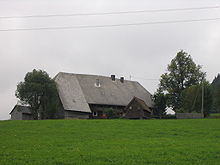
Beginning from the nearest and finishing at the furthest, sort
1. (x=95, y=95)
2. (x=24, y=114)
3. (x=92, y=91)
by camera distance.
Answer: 1. (x=24, y=114)
2. (x=95, y=95)
3. (x=92, y=91)

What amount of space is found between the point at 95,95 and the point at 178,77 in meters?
16.7

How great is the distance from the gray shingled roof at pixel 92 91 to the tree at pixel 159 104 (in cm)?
436

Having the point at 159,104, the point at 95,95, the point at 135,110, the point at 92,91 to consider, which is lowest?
the point at 135,110

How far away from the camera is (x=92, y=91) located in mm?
66375

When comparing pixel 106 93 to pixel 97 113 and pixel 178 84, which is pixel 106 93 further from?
pixel 178 84

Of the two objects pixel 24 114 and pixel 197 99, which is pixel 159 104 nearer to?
pixel 197 99

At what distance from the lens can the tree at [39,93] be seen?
5406 centimetres

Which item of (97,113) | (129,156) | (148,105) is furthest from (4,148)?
(148,105)

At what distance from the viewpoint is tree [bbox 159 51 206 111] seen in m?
69.6

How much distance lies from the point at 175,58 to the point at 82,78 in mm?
18548

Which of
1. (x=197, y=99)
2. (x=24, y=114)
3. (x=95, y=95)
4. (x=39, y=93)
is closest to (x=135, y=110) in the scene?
(x=95, y=95)

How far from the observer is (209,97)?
202ft

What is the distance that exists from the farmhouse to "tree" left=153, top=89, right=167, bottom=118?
1440 millimetres

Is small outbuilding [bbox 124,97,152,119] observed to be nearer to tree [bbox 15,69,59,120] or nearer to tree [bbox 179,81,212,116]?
tree [bbox 179,81,212,116]
